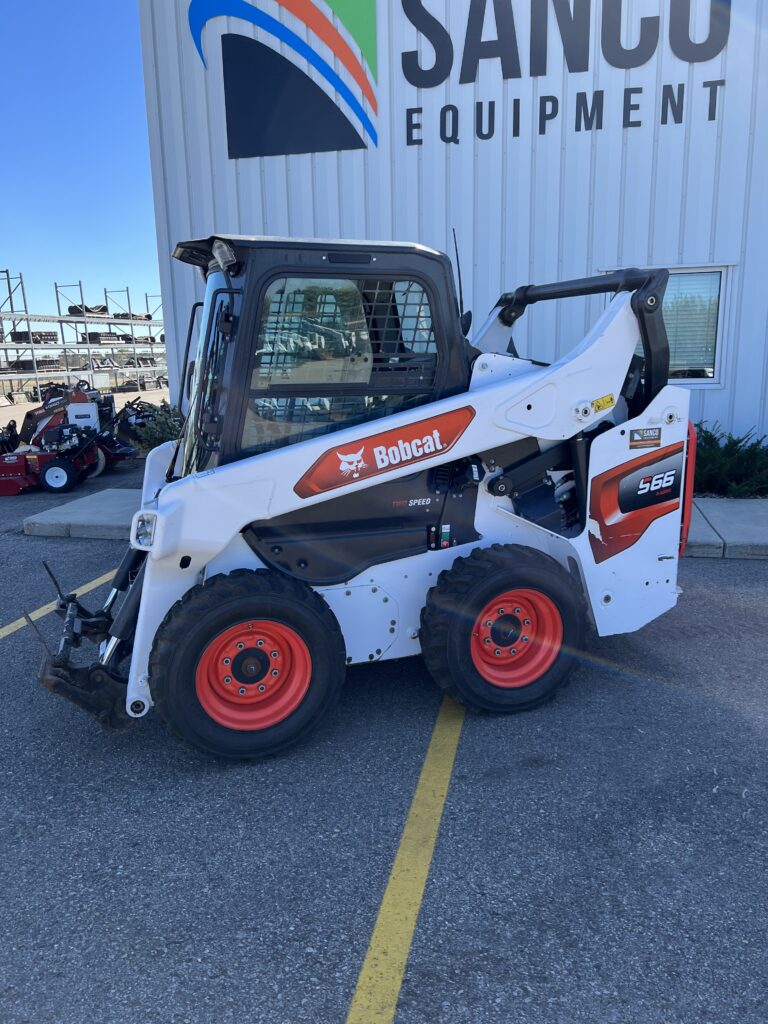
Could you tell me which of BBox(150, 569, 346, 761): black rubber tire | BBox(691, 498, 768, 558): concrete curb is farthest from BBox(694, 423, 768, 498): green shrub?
BBox(150, 569, 346, 761): black rubber tire

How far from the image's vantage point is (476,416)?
3.63 metres

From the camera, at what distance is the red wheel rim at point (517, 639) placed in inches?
147

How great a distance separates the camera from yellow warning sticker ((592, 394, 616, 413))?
151 inches

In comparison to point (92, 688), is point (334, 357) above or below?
above

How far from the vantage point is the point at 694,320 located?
8812mm

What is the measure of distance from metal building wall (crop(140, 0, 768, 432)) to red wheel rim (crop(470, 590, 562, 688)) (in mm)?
5948

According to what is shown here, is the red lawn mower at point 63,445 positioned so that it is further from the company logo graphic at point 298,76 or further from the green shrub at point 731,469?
the green shrub at point 731,469

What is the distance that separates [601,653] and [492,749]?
4.42 ft

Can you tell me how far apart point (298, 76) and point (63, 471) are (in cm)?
579

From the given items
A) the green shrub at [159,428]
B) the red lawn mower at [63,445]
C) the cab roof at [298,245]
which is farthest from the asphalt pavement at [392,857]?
the green shrub at [159,428]

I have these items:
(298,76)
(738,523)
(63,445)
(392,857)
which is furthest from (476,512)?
(63,445)

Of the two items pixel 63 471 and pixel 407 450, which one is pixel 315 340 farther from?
pixel 63 471

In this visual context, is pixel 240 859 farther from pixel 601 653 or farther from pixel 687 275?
pixel 687 275

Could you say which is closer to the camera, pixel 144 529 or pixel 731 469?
pixel 144 529
